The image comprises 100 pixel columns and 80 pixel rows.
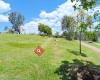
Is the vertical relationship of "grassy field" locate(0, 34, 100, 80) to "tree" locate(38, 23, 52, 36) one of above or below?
below

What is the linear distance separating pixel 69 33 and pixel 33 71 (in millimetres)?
78505

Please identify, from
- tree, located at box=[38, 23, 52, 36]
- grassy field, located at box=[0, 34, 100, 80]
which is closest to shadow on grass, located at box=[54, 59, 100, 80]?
grassy field, located at box=[0, 34, 100, 80]

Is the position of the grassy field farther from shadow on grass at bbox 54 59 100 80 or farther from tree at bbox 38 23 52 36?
tree at bbox 38 23 52 36

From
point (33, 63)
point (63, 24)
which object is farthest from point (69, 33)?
point (33, 63)

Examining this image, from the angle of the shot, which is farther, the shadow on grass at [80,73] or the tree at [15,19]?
the tree at [15,19]

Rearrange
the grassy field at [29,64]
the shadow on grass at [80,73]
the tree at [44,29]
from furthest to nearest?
the tree at [44,29]
the grassy field at [29,64]
the shadow on grass at [80,73]

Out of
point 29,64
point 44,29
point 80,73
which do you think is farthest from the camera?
point 44,29

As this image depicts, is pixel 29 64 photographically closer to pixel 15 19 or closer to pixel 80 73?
pixel 80 73

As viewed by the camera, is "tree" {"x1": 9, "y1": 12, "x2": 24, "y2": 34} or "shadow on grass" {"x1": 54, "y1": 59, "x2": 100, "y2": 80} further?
"tree" {"x1": 9, "y1": 12, "x2": 24, "y2": 34}

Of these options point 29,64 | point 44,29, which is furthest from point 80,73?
point 44,29

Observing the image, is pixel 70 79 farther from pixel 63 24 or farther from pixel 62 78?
pixel 63 24

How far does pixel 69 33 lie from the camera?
12069cm

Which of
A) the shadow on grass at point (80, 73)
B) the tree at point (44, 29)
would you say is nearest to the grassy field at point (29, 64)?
the shadow on grass at point (80, 73)

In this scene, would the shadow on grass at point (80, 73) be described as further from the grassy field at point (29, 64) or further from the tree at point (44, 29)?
the tree at point (44, 29)
